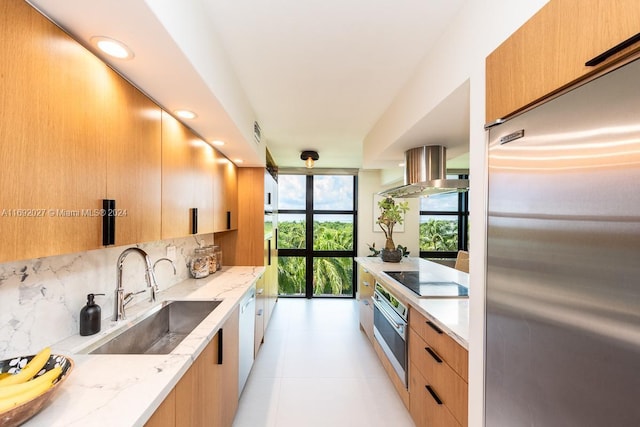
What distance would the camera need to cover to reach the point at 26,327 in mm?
1043

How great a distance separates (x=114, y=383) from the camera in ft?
3.05

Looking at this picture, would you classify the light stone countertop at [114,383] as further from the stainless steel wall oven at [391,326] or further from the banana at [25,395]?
the stainless steel wall oven at [391,326]

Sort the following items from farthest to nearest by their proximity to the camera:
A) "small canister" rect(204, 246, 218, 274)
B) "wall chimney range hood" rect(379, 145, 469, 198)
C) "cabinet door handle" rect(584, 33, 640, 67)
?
"small canister" rect(204, 246, 218, 274)
"wall chimney range hood" rect(379, 145, 469, 198)
"cabinet door handle" rect(584, 33, 640, 67)

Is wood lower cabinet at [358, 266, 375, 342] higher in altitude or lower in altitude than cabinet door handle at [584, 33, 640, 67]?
lower

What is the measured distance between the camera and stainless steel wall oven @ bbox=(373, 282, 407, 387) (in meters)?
2.08

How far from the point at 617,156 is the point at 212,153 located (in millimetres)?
2445

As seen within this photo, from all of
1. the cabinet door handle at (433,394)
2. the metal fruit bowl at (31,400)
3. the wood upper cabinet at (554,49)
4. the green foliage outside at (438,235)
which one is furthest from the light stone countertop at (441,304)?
the green foliage outside at (438,235)

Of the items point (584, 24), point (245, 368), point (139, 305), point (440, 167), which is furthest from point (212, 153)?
point (584, 24)

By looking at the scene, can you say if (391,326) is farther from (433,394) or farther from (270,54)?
(270,54)

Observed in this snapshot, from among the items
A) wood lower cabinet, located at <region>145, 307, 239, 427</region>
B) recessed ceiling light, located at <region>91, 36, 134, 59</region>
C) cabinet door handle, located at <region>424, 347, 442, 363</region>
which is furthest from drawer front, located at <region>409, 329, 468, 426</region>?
recessed ceiling light, located at <region>91, 36, 134, 59</region>

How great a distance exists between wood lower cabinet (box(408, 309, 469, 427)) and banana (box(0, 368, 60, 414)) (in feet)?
5.16

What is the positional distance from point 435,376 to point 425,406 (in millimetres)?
294

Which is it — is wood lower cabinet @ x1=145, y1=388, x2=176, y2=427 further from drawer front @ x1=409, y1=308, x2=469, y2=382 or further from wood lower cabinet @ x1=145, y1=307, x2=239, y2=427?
drawer front @ x1=409, y1=308, x2=469, y2=382

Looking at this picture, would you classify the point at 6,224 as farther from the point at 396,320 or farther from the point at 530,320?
the point at 396,320
